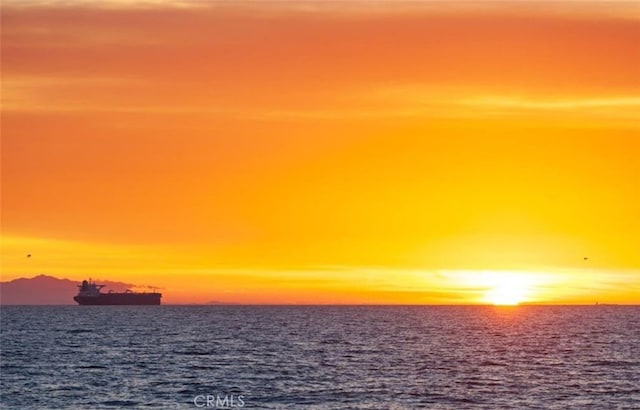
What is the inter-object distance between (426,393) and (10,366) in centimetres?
5334

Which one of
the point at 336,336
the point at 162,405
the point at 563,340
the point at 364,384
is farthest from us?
the point at 336,336

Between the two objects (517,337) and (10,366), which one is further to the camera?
(517,337)

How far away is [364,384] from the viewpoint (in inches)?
4082

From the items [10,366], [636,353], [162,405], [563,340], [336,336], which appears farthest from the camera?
[336,336]

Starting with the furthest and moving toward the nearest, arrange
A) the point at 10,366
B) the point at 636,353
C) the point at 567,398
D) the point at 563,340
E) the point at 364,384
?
the point at 563,340
the point at 636,353
the point at 10,366
the point at 364,384
the point at 567,398

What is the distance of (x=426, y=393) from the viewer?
97.2 metres

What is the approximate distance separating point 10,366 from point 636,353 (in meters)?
81.4

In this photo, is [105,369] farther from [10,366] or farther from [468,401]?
[468,401]

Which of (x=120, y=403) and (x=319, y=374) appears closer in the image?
(x=120, y=403)

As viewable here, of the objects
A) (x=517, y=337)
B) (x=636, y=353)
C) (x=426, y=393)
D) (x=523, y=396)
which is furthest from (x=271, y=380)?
(x=517, y=337)

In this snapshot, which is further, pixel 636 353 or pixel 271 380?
pixel 636 353

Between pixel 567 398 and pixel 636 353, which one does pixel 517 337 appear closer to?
pixel 636 353

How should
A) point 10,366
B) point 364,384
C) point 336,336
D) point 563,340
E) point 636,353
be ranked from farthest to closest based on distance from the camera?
1. point 336,336
2. point 563,340
3. point 636,353
4. point 10,366
5. point 364,384

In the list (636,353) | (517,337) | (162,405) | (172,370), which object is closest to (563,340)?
(517,337)
